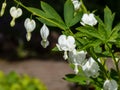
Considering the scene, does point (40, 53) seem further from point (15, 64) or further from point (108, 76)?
point (108, 76)

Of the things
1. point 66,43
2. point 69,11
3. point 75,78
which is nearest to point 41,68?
point 75,78

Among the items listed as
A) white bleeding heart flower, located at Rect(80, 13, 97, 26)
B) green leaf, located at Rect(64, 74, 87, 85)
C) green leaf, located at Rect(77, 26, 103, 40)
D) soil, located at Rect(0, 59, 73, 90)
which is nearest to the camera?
green leaf, located at Rect(77, 26, 103, 40)

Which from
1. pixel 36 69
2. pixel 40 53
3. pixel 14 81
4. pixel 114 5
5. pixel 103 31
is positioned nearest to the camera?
pixel 103 31

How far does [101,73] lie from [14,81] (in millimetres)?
2616

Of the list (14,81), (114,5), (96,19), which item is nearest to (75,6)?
(96,19)

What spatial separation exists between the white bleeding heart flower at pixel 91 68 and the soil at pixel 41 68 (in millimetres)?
5388

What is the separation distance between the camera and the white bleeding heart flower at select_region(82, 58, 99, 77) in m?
1.62

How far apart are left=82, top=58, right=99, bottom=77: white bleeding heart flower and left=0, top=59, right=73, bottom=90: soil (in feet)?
17.7

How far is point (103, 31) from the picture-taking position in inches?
62.6

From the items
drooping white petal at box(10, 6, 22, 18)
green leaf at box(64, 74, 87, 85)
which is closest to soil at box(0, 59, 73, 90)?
green leaf at box(64, 74, 87, 85)

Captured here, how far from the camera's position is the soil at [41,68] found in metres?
7.50

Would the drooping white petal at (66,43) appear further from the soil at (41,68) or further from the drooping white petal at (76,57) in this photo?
the soil at (41,68)

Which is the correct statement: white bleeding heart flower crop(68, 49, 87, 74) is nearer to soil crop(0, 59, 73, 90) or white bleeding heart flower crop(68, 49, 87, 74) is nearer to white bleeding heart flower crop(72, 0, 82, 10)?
white bleeding heart flower crop(72, 0, 82, 10)

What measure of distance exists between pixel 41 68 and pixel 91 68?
638 cm
